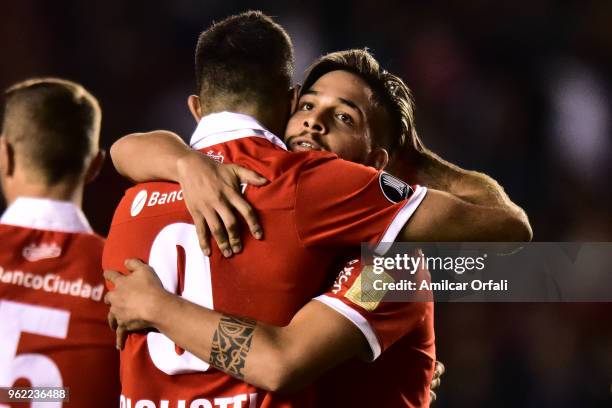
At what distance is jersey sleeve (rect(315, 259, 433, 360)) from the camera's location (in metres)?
1.77

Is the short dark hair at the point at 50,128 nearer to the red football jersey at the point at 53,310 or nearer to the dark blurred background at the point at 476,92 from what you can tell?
the red football jersey at the point at 53,310

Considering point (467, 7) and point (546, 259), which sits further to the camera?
point (467, 7)

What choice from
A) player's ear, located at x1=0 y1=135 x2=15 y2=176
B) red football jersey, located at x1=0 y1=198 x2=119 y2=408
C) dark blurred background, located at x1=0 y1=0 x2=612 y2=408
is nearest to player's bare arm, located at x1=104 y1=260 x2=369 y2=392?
red football jersey, located at x1=0 y1=198 x2=119 y2=408

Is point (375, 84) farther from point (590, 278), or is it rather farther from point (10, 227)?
point (590, 278)

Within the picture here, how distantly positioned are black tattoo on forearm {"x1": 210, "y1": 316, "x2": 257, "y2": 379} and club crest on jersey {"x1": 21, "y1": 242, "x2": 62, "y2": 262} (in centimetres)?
90

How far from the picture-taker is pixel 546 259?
2.93 meters

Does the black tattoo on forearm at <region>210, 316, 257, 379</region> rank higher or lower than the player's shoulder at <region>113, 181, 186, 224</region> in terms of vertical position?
lower

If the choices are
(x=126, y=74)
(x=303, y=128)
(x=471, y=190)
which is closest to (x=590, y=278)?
(x=471, y=190)

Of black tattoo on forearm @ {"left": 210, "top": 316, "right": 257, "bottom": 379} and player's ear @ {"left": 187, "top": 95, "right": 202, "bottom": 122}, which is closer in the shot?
black tattoo on forearm @ {"left": 210, "top": 316, "right": 257, "bottom": 379}

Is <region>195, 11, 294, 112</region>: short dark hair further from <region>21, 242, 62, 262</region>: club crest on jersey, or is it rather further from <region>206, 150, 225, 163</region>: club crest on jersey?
<region>21, 242, 62, 262</region>: club crest on jersey

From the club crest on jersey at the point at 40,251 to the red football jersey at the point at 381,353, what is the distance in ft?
3.30

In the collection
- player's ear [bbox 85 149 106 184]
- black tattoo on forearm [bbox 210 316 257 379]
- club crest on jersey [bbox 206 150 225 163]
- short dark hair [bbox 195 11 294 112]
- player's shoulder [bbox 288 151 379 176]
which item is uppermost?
short dark hair [bbox 195 11 294 112]

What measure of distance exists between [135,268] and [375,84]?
115 cm

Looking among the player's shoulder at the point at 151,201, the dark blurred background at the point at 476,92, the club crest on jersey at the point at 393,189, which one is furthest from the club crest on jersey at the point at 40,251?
the dark blurred background at the point at 476,92
